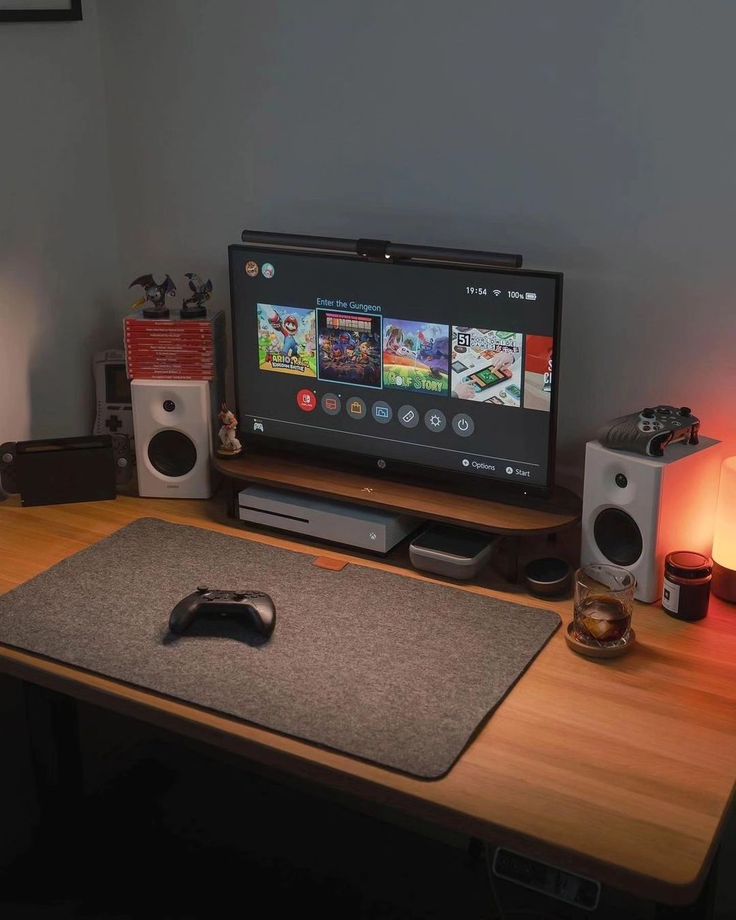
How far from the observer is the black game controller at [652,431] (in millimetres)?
1765

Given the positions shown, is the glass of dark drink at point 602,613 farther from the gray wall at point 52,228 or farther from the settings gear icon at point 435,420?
the gray wall at point 52,228

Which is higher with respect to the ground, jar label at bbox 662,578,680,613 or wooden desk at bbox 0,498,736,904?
jar label at bbox 662,578,680,613

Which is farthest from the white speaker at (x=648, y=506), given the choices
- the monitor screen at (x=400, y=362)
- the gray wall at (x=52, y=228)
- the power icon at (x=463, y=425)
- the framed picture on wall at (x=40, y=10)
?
the framed picture on wall at (x=40, y=10)

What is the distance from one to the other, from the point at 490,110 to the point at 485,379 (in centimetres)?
48

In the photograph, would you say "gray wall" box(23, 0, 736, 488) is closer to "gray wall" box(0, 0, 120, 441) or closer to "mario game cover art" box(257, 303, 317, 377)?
A: "gray wall" box(0, 0, 120, 441)

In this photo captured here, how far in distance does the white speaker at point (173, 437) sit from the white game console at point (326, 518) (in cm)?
14

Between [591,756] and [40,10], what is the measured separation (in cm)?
170

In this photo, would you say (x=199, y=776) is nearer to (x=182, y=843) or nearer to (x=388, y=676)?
(x=182, y=843)

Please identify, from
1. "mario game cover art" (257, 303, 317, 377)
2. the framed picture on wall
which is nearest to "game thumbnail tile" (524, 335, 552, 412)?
"mario game cover art" (257, 303, 317, 377)

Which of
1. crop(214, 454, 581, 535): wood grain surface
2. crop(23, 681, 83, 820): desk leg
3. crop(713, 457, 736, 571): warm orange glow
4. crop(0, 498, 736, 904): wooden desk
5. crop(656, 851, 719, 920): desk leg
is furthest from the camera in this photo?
crop(23, 681, 83, 820): desk leg

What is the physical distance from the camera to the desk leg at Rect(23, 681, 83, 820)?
2023mm

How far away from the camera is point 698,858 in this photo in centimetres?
126

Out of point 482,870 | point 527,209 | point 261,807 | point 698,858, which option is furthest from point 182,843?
point 527,209

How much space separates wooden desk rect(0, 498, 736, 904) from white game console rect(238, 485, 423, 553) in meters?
0.33
